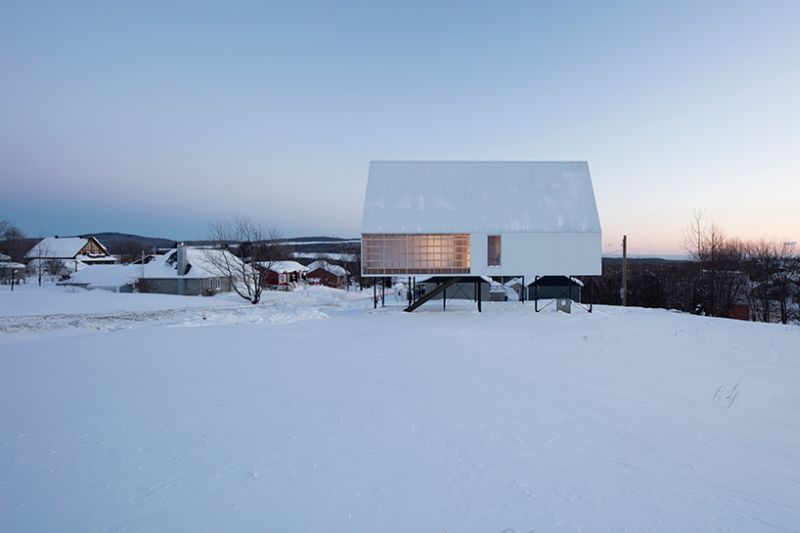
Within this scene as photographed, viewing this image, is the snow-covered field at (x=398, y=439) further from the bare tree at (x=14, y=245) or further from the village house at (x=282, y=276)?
the bare tree at (x=14, y=245)

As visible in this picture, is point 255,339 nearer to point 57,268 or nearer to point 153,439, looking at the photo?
point 153,439

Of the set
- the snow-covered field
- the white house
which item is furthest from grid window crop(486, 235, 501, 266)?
the snow-covered field

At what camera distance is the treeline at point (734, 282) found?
31312mm

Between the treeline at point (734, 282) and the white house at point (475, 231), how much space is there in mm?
16334

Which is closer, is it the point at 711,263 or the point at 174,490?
the point at 174,490

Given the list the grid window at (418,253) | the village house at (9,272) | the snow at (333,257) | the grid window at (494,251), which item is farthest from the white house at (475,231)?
the snow at (333,257)

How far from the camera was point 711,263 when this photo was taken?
112 ft

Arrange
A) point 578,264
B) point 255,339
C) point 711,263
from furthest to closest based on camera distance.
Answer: point 711,263, point 578,264, point 255,339

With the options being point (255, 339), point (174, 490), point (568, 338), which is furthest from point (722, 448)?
point (255, 339)

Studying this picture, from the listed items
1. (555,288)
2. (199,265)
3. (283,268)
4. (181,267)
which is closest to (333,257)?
(283,268)

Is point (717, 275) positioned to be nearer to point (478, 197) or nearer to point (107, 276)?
point (478, 197)

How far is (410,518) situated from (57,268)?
6689cm

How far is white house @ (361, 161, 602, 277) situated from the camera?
20.3 metres

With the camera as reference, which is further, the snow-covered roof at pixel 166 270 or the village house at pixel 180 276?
the snow-covered roof at pixel 166 270
